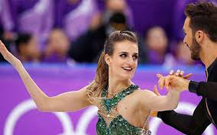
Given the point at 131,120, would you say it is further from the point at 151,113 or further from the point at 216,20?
the point at 216,20

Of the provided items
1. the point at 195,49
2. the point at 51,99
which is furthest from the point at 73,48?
the point at 195,49

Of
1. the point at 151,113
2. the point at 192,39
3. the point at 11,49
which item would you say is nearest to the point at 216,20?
the point at 192,39

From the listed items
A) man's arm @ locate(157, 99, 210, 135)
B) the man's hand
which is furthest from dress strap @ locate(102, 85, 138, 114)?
the man's hand

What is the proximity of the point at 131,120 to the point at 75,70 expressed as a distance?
2037mm

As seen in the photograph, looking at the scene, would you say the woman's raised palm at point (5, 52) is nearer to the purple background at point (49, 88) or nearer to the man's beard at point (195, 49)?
the man's beard at point (195, 49)

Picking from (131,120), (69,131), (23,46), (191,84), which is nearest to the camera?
(191,84)

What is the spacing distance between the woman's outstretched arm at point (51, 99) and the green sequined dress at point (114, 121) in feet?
0.78

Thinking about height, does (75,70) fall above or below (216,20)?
below

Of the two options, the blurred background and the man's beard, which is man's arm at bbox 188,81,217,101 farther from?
the blurred background

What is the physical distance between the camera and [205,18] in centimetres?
432

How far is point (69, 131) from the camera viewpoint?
251 inches

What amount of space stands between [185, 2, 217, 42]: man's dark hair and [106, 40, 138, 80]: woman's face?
1.69 ft

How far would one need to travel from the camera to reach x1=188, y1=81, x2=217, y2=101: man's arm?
4.10 m

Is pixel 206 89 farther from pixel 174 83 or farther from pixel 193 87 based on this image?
pixel 174 83
